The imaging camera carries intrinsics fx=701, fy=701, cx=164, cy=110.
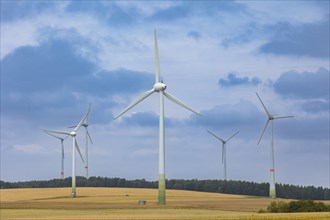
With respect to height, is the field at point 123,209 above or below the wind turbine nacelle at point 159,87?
below

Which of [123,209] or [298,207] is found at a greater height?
[298,207]

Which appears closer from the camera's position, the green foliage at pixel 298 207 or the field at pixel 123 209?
the field at pixel 123 209

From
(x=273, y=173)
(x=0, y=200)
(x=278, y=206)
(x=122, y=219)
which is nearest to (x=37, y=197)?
(x=0, y=200)

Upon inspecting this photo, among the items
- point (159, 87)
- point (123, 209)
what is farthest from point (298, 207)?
point (159, 87)

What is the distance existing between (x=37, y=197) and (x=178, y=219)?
10993 cm

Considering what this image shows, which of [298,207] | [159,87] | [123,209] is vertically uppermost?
[159,87]

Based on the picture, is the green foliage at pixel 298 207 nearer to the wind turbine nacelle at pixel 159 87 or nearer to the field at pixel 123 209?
the field at pixel 123 209

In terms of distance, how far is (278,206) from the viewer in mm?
101125

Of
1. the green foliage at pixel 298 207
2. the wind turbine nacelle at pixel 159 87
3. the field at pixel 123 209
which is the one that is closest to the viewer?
the field at pixel 123 209

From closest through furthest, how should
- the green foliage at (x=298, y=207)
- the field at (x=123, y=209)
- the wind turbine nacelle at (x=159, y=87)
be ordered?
the field at (x=123, y=209) < the green foliage at (x=298, y=207) < the wind turbine nacelle at (x=159, y=87)

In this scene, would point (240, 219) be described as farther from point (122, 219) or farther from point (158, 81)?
point (158, 81)

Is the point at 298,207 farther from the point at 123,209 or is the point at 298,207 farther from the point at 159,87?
the point at 159,87

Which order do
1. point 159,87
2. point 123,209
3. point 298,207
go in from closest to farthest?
point 298,207 < point 123,209 < point 159,87

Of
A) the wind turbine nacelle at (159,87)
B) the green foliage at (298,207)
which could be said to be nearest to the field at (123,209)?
the green foliage at (298,207)
